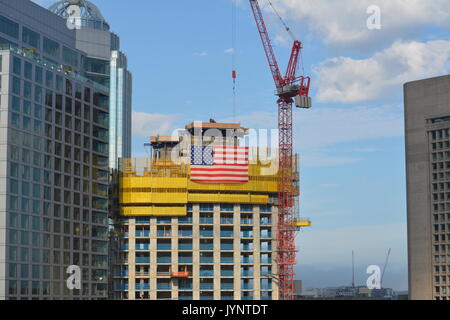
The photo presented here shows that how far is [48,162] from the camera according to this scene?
15488cm

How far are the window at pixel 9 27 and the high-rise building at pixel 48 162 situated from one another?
8.1 inches

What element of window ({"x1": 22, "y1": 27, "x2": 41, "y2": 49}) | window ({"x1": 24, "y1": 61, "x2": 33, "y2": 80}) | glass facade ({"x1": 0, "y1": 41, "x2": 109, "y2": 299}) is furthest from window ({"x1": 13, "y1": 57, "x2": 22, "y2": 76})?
window ({"x1": 22, "y1": 27, "x2": 41, "y2": 49})

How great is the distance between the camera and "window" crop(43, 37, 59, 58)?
572 ft

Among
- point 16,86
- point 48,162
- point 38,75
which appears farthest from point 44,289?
point 38,75

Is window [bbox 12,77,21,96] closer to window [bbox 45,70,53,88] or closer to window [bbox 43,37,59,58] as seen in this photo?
window [bbox 45,70,53,88]

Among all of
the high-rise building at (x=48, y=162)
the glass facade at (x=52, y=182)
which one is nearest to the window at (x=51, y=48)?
the high-rise building at (x=48, y=162)

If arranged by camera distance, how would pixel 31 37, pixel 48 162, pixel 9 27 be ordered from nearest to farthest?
1. pixel 48 162
2. pixel 9 27
3. pixel 31 37

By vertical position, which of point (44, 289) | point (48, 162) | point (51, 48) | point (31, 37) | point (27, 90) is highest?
point (31, 37)

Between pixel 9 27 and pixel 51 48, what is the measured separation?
14166mm

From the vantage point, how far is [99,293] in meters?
173

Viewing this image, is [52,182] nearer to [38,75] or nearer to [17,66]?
[38,75]

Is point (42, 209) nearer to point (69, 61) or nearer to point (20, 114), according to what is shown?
point (20, 114)

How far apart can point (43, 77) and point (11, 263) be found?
37276mm
